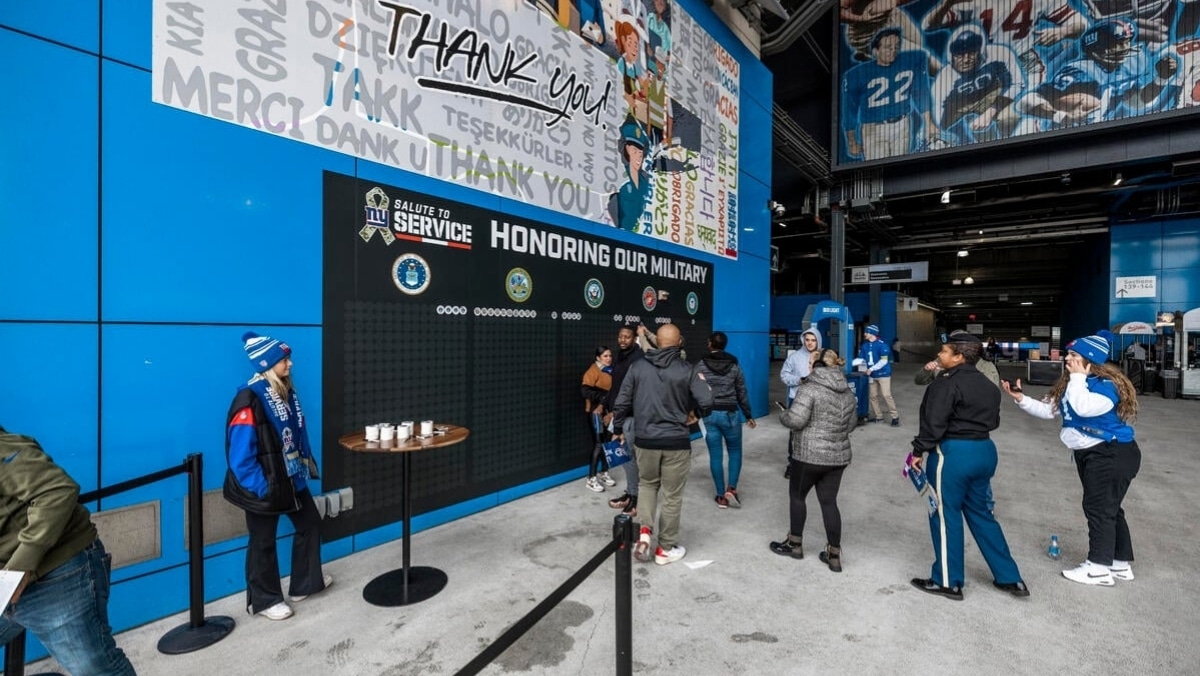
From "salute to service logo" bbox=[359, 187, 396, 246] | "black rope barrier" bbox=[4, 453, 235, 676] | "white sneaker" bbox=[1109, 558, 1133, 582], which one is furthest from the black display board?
"white sneaker" bbox=[1109, 558, 1133, 582]

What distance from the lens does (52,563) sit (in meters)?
1.51

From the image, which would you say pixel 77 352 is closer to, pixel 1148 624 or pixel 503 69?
pixel 503 69

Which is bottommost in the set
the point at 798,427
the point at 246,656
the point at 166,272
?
the point at 246,656

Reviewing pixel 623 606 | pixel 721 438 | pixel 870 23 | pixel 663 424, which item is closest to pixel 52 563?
pixel 623 606

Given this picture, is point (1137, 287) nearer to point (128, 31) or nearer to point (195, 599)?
point (195, 599)

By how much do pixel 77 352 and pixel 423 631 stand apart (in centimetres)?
225

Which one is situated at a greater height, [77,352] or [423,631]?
[77,352]

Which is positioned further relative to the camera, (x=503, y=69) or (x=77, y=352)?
(x=503, y=69)

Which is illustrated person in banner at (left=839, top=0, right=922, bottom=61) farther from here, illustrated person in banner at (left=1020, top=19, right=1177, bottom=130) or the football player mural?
illustrated person in banner at (left=1020, top=19, right=1177, bottom=130)

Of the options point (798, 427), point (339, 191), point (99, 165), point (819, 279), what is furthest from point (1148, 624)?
point (819, 279)

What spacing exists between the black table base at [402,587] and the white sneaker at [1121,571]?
422cm

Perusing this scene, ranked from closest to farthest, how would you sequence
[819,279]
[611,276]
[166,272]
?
[166,272], [611,276], [819,279]

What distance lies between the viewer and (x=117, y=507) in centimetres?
265

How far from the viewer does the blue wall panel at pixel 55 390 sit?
238cm
